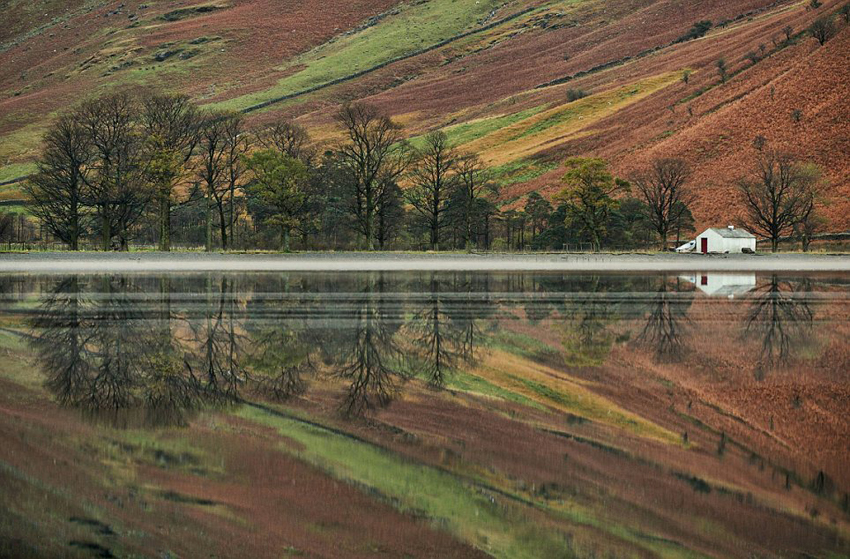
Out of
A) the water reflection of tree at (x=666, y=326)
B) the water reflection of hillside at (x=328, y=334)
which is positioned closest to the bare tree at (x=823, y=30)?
the water reflection of hillside at (x=328, y=334)

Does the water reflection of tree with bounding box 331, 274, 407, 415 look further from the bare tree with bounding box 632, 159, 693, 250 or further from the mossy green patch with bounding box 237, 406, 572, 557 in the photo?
the bare tree with bounding box 632, 159, 693, 250

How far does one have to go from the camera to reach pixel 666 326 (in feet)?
71.6

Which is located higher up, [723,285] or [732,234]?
[732,234]

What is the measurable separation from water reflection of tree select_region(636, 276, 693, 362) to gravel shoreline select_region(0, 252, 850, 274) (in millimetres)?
28797

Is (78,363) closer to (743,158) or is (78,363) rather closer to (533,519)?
(533,519)

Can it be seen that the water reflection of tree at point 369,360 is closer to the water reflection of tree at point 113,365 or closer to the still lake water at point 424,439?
the still lake water at point 424,439

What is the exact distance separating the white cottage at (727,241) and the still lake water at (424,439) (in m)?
71.4

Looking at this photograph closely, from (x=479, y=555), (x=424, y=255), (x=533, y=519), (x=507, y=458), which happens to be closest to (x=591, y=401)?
(x=507, y=458)

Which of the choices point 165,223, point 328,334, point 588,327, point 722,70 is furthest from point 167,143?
point 722,70

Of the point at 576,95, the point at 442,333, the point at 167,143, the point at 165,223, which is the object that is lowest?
the point at 442,333

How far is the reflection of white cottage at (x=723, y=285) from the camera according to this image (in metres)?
34.6

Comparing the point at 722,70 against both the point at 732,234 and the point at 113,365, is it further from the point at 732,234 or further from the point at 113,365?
the point at 113,365

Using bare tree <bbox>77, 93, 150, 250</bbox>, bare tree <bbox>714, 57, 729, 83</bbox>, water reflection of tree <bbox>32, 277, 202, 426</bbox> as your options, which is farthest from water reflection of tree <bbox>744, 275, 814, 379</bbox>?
bare tree <bbox>714, 57, 729, 83</bbox>

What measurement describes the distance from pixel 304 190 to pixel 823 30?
8381 cm
